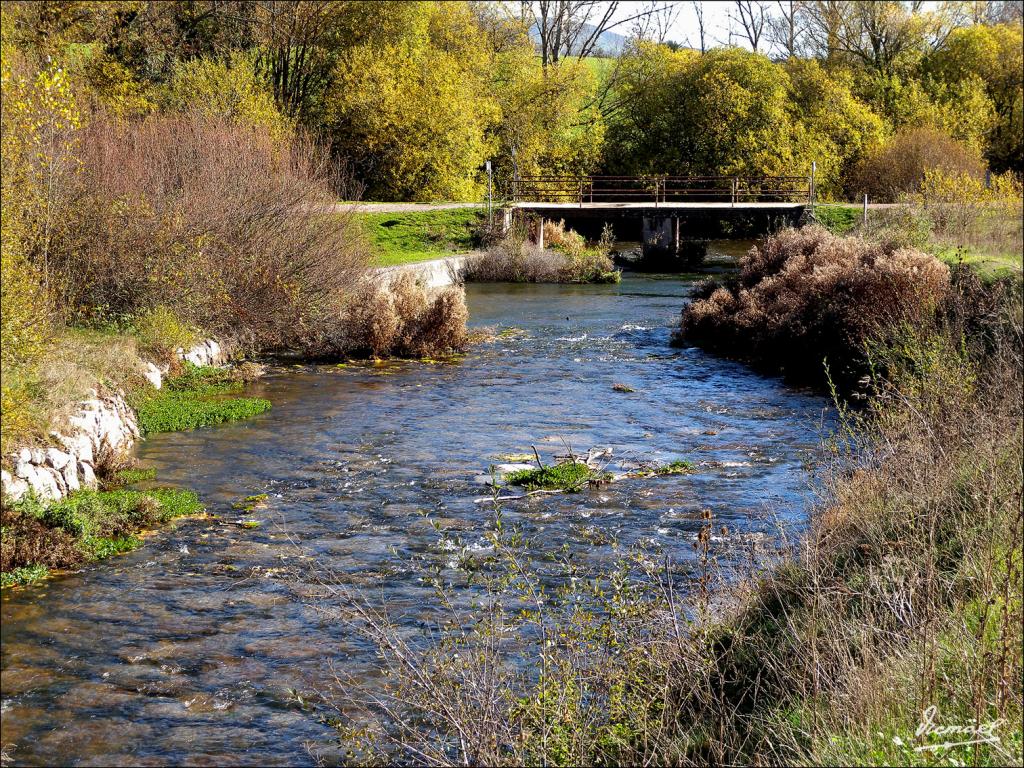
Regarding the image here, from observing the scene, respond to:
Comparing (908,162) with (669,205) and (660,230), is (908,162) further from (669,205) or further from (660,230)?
(660,230)

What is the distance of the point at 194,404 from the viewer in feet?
49.5

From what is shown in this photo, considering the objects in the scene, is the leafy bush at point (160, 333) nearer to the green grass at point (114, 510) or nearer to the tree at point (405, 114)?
the green grass at point (114, 510)

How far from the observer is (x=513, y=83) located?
5116 cm

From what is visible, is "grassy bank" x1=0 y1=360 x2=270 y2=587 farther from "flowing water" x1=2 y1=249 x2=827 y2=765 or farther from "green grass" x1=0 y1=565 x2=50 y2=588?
"flowing water" x1=2 y1=249 x2=827 y2=765

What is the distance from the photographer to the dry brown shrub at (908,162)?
1553 inches

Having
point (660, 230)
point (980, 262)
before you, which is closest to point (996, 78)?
point (660, 230)

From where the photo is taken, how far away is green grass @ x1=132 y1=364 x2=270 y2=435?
1429cm

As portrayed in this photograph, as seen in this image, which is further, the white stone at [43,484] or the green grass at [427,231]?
the green grass at [427,231]

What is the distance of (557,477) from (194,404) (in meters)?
5.80

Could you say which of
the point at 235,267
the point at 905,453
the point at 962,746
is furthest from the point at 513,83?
the point at 962,746

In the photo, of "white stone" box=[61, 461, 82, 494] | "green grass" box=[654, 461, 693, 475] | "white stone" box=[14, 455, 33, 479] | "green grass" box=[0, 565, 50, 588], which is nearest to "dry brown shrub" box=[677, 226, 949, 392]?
"green grass" box=[654, 461, 693, 475]

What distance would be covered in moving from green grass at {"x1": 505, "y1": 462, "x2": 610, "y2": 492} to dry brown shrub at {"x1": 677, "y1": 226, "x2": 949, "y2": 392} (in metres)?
4.35

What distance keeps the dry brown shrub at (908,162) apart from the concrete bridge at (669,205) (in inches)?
97.8

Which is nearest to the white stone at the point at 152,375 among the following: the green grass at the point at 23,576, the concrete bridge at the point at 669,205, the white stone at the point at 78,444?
the white stone at the point at 78,444
